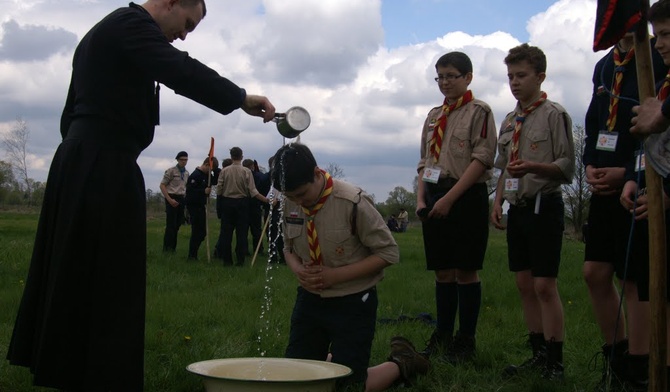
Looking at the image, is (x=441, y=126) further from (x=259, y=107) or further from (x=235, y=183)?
(x=235, y=183)

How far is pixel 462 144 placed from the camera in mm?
5121

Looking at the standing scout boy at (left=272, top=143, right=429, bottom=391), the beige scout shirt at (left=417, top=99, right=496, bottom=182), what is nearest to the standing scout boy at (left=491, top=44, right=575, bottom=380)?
the beige scout shirt at (left=417, top=99, right=496, bottom=182)

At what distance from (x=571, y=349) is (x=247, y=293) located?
4.00 meters

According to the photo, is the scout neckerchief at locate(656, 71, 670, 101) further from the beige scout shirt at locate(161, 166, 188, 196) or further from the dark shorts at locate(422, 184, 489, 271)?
the beige scout shirt at locate(161, 166, 188, 196)

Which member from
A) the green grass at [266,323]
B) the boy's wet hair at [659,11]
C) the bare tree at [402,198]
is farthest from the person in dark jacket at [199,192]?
the bare tree at [402,198]

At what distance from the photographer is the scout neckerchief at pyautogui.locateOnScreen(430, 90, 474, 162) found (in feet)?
17.1

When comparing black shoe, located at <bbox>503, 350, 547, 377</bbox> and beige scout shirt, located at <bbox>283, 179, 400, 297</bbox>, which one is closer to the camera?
beige scout shirt, located at <bbox>283, 179, 400, 297</bbox>

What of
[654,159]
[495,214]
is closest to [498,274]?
[495,214]

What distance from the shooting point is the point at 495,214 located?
509 cm

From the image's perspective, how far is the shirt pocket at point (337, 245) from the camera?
4094 mm

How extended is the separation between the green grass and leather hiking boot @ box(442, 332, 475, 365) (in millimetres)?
73

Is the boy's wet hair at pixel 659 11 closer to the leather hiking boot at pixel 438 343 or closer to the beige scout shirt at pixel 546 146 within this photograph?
the beige scout shirt at pixel 546 146

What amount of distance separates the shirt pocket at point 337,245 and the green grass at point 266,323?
94 cm

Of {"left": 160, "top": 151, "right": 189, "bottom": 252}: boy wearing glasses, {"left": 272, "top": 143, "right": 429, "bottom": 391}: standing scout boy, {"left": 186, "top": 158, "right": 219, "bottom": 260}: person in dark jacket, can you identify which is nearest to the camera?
{"left": 272, "top": 143, "right": 429, "bottom": 391}: standing scout boy
